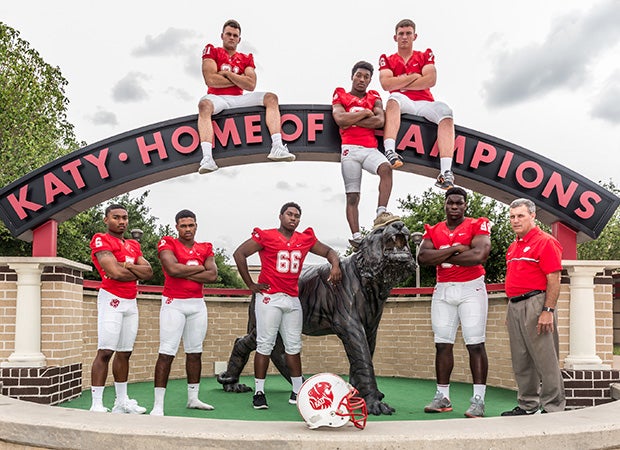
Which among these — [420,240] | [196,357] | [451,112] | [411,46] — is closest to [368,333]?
[420,240]

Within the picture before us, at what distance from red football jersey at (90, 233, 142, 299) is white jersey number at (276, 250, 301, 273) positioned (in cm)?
133

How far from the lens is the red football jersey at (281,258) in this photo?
583cm

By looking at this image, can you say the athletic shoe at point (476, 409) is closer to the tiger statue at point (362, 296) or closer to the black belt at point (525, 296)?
the tiger statue at point (362, 296)

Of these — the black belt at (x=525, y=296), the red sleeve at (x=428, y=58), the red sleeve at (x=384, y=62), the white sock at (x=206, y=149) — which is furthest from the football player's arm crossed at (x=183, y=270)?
the red sleeve at (x=428, y=58)

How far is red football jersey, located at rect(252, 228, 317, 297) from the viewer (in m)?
5.83

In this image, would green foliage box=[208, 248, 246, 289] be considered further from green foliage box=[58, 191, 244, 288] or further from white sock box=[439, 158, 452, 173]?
white sock box=[439, 158, 452, 173]

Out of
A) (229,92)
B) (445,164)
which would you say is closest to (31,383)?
(229,92)

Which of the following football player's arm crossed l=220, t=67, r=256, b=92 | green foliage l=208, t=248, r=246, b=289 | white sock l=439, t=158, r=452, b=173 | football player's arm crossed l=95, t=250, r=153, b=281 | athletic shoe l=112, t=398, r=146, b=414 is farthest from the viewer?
green foliage l=208, t=248, r=246, b=289

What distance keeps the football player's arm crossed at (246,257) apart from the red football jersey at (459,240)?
5.41 ft

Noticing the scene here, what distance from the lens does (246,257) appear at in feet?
19.1

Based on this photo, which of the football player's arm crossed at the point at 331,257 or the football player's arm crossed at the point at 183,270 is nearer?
the football player's arm crossed at the point at 183,270

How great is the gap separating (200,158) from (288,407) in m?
2.90

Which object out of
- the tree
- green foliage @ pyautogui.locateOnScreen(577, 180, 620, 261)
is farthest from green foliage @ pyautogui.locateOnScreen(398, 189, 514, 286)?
the tree

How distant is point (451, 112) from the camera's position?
699 cm
